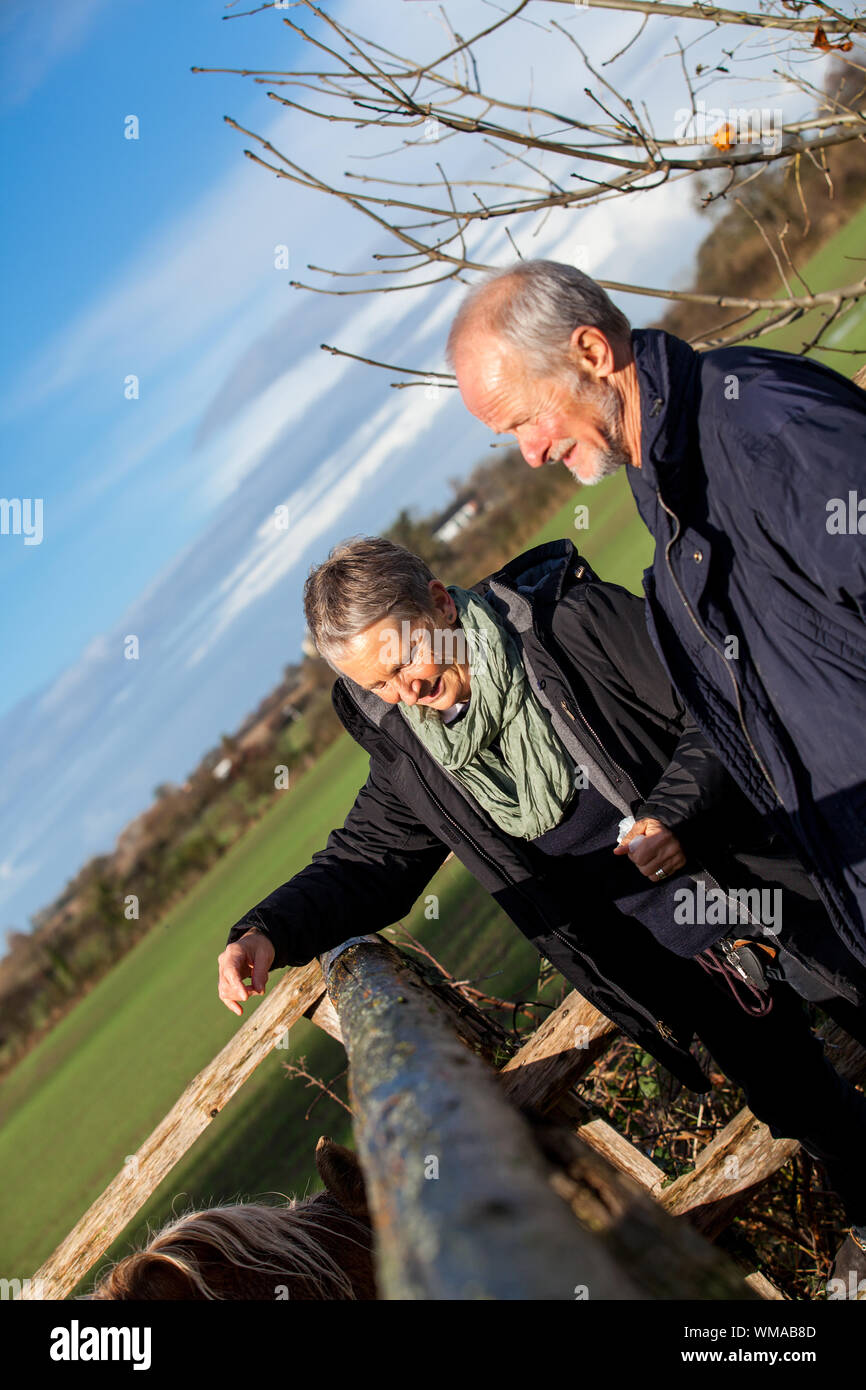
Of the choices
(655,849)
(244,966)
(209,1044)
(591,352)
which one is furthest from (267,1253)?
(209,1044)

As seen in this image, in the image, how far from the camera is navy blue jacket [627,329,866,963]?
5.32 feet

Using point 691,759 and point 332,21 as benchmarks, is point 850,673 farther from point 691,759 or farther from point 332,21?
point 332,21

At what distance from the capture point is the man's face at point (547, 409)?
1952 mm

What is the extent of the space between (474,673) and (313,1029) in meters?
7.06

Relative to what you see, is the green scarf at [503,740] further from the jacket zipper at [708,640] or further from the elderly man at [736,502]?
the jacket zipper at [708,640]

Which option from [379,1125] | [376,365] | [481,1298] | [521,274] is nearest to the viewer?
[481,1298]

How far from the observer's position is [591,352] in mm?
1924

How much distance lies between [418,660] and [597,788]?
509 millimetres

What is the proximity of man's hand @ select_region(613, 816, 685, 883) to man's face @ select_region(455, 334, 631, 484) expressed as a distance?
69 centimetres

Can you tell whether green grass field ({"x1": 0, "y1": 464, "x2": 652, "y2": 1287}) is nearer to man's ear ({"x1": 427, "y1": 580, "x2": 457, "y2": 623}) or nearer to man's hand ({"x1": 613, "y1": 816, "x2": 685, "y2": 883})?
man's hand ({"x1": 613, "y1": 816, "x2": 685, "y2": 883})

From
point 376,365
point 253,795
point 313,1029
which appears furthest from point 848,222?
point 376,365

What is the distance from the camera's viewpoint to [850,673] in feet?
5.58

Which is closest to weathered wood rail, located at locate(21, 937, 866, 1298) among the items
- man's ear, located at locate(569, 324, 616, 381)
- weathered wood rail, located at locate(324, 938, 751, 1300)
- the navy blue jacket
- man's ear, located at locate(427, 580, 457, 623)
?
weathered wood rail, located at locate(324, 938, 751, 1300)

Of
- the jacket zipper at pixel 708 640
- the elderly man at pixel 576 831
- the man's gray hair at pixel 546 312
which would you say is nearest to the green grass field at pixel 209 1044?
the elderly man at pixel 576 831
